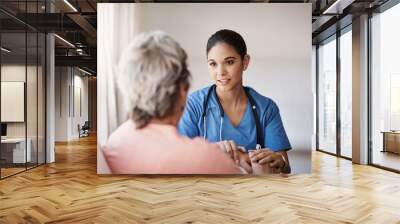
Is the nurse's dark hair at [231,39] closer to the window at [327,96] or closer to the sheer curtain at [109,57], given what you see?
the sheer curtain at [109,57]

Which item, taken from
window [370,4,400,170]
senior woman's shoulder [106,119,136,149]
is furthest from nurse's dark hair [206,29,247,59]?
window [370,4,400,170]

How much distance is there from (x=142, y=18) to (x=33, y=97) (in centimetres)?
288

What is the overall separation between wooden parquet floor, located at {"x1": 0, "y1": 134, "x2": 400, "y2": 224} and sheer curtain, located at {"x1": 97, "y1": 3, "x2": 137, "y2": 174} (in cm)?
90

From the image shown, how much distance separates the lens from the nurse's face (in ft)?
21.6

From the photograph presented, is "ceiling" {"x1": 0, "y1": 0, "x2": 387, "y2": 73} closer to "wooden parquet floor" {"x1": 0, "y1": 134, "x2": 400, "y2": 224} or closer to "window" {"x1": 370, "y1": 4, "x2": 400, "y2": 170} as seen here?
"window" {"x1": 370, "y1": 4, "x2": 400, "y2": 170}


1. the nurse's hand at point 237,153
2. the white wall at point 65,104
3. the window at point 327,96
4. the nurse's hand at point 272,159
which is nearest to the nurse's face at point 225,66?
the nurse's hand at point 237,153

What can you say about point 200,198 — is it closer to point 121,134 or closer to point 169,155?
point 169,155

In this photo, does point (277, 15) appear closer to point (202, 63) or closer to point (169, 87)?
point (202, 63)

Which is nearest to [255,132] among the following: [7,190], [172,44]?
[172,44]

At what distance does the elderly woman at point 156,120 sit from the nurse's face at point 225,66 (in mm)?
467

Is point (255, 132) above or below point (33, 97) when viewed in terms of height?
below

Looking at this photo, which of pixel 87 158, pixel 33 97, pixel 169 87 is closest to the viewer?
pixel 169 87

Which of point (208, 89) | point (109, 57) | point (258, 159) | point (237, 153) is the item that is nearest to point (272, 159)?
point (258, 159)

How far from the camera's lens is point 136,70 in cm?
635
